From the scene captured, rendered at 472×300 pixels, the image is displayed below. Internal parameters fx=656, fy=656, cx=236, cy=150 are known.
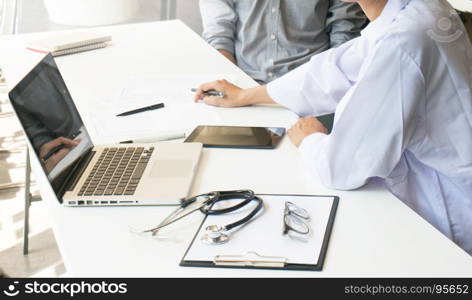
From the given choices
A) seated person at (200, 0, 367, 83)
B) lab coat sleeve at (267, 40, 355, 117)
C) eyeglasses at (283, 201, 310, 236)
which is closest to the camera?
eyeglasses at (283, 201, 310, 236)

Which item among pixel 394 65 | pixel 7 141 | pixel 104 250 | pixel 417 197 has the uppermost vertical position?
pixel 394 65

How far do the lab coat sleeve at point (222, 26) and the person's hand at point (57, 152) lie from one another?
124 cm

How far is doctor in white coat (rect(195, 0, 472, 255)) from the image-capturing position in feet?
3.94

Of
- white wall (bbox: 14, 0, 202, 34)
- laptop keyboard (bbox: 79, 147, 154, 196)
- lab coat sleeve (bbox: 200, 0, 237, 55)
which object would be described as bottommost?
white wall (bbox: 14, 0, 202, 34)

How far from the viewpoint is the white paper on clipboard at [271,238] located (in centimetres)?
106

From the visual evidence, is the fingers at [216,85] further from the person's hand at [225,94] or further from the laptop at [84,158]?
the laptop at [84,158]

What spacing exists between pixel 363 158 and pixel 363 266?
28 cm

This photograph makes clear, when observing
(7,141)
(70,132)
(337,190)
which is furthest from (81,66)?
(7,141)

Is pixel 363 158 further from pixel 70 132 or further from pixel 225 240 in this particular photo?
pixel 70 132

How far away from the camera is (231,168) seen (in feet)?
4.58

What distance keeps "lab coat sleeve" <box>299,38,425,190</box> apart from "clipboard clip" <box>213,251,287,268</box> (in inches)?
11.4

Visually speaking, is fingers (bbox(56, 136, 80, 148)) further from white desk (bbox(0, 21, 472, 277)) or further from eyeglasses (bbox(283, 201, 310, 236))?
eyeglasses (bbox(283, 201, 310, 236))

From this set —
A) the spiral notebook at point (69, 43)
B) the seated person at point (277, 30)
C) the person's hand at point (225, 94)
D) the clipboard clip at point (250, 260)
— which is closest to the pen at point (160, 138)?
the person's hand at point (225, 94)
